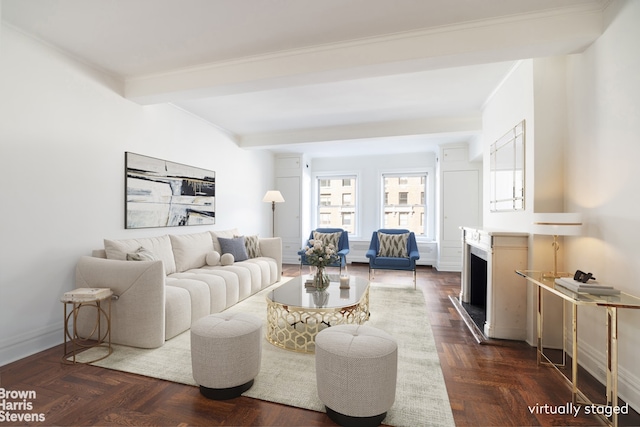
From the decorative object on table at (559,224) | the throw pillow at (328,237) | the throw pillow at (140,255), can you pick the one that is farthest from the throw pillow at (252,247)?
the decorative object on table at (559,224)

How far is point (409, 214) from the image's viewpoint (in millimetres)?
7320

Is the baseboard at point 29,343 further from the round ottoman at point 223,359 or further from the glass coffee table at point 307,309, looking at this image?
the glass coffee table at point 307,309

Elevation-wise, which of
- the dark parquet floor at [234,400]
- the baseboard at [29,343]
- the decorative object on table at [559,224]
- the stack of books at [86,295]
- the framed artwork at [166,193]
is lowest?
the dark parquet floor at [234,400]

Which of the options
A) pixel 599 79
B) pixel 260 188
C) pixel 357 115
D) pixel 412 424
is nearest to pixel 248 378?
pixel 412 424

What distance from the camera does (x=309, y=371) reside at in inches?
88.3

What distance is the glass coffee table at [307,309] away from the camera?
264 centimetres

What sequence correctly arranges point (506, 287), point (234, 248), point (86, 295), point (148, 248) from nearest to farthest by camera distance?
point (86, 295) → point (506, 287) → point (148, 248) → point (234, 248)

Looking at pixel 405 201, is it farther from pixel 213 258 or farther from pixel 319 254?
pixel 213 258

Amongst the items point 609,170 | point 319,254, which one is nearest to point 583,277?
point 609,170

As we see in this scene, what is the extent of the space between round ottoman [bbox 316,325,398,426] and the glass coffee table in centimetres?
87

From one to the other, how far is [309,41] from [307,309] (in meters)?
2.42

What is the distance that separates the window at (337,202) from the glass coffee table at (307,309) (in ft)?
14.5

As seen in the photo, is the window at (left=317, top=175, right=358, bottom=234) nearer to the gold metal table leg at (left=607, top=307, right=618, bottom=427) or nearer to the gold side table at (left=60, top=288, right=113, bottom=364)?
the gold side table at (left=60, top=288, right=113, bottom=364)

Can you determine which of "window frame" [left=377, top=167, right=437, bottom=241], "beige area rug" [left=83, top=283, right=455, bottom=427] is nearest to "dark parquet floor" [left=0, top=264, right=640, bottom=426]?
"beige area rug" [left=83, top=283, right=455, bottom=427]
